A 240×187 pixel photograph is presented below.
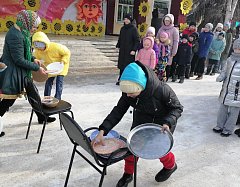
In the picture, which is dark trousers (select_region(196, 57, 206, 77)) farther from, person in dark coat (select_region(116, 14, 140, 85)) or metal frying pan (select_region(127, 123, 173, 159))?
metal frying pan (select_region(127, 123, 173, 159))

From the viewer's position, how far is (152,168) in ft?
10.1

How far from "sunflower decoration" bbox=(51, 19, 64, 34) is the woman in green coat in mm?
8098

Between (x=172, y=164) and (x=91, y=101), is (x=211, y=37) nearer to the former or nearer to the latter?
(x=91, y=101)

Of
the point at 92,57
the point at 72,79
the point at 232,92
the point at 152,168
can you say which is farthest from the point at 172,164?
the point at 92,57

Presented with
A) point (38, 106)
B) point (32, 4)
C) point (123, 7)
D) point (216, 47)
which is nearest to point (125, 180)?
point (38, 106)

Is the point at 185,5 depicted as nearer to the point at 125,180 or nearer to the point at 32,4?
the point at 32,4

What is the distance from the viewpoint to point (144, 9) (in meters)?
12.3

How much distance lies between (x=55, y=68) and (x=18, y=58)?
2.12 ft

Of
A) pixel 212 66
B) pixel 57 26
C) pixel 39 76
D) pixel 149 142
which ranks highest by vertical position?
pixel 57 26

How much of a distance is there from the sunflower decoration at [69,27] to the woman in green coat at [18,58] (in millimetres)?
8261

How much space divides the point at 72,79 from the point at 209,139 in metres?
3.89

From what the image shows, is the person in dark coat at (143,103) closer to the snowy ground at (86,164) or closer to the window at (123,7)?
the snowy ground at (86,164)

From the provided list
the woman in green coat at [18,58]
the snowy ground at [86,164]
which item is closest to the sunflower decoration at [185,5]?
the snowy ground at [86,164]

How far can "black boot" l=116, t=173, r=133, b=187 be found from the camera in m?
2.68
